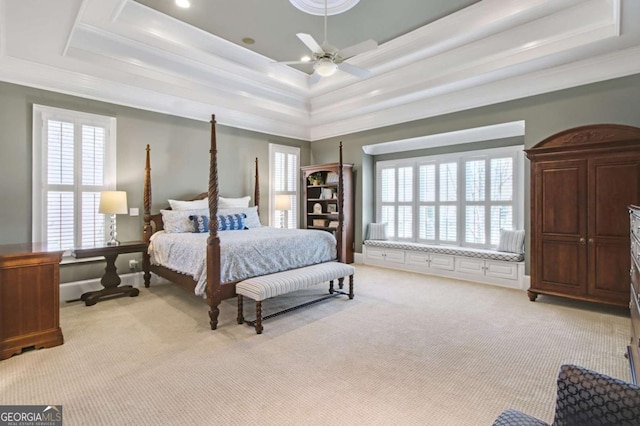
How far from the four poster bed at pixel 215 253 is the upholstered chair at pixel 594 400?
9.60 feet

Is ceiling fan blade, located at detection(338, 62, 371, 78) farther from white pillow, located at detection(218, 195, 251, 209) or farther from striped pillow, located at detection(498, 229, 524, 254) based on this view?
striped pillow, located at detection(498, 229, 524, 254)

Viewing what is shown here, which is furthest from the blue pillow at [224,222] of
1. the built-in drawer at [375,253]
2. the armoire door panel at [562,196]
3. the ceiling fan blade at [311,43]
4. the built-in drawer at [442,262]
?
the armoire door panel at [562,196]

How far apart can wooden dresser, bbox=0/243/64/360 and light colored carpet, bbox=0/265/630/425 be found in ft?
0.41

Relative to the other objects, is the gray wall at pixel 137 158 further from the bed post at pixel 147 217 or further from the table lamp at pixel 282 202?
the table lamp at pixel 282 202

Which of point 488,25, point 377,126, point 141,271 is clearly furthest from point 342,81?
point 141,271

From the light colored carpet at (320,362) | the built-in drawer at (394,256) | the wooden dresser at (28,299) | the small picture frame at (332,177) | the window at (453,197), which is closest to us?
the light colored carpet at (320,362)

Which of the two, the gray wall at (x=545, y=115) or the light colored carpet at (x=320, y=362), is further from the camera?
the gray wall at (x=545, y=115)

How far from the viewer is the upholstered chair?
34.3 inches

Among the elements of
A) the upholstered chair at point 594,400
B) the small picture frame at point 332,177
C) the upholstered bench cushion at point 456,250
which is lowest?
the upholstered bench cushion at point 456,250

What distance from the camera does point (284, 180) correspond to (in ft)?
23.1

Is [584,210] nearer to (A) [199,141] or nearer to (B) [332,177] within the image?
(B) [332,177]

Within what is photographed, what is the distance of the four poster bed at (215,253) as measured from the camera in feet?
10.8

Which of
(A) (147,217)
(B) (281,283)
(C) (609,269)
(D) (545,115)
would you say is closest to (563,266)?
(C) (609,269)

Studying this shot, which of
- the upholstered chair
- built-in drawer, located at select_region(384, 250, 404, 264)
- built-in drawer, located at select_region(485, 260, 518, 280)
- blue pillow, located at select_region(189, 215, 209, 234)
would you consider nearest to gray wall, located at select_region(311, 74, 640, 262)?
built-in drawer, located at select_region(485, 260, 518, 280)
